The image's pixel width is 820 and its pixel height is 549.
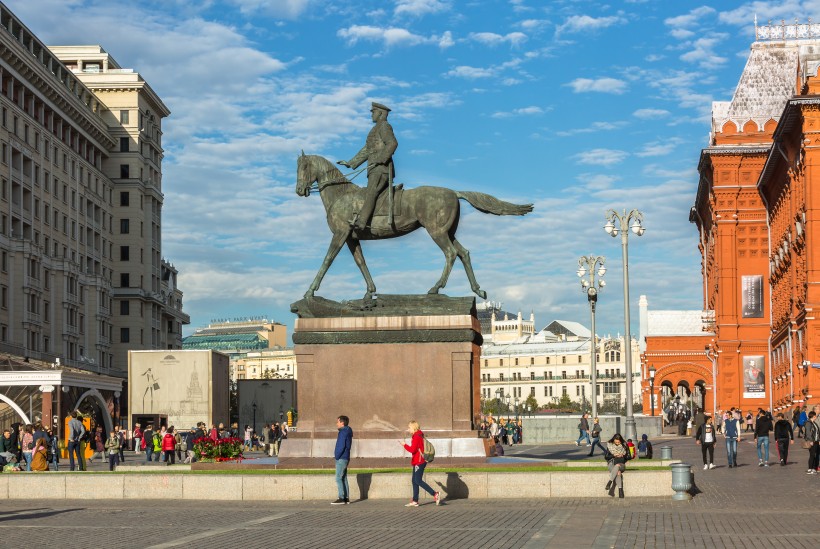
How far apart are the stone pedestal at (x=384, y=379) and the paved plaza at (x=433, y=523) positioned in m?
2.98

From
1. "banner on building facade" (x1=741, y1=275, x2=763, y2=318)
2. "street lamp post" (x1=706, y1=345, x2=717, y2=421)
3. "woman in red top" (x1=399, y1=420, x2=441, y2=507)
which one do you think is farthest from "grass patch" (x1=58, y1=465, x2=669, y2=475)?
"street lamp post" (x1=706, y1=345, x2=717, y2=421)

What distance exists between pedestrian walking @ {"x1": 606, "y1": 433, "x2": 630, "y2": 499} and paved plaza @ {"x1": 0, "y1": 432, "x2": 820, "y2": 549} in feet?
1.01

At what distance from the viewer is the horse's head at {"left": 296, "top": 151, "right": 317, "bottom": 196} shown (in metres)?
30.2

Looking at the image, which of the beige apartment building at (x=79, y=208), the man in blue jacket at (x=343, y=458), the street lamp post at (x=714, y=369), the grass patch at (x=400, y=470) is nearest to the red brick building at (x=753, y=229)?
the street lamp post at (x=714, y=369)

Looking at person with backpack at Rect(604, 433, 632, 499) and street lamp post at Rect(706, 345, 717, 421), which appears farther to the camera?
street lamp post at Rect(706, 345, 717, 421)

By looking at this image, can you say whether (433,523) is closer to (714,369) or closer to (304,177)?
(304,177)

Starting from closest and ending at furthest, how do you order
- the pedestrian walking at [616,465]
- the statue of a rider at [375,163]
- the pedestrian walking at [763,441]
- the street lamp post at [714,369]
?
the pedestrian walking at [616,465] → the statue of a rider at [375,163] → the pedestrian walking at [763,441] → the street lamp post at [714,369]

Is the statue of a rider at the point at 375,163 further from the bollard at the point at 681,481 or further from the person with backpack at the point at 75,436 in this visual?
the person with backpack at the point at 75,436

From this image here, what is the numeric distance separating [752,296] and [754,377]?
18.3 feet

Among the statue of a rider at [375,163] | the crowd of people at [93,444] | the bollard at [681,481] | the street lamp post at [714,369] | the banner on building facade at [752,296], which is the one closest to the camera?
the bollard at [681,481]

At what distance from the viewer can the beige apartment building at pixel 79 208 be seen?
96.6m

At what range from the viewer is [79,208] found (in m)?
116

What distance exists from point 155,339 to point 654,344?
52.5m

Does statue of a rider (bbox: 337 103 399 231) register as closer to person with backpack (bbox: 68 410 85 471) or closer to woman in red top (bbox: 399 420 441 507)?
woman in red top (bbox: 399 420 441 507)
